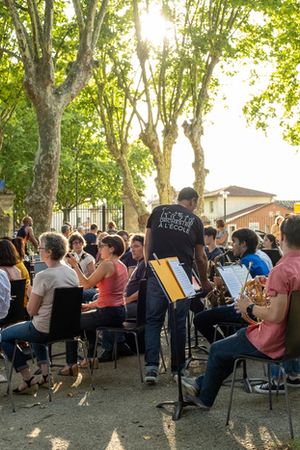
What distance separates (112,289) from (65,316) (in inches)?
40.1

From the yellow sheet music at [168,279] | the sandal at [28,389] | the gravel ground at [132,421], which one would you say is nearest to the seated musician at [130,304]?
the gravel ground at [132,421]

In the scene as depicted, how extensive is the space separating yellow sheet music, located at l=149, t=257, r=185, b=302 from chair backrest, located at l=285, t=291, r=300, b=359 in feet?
3.37

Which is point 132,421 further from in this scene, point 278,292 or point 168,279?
point 278,292

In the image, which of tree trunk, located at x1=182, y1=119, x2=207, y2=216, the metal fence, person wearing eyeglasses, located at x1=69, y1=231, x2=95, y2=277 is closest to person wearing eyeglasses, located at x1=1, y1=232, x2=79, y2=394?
person wearing eyeglasses, located at x1=69, y1=231, x2=95, y2=277

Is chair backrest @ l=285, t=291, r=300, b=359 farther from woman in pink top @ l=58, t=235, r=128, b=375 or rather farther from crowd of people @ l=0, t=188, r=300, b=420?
woman in pink top @ l=58, t=235, r=128, b=375

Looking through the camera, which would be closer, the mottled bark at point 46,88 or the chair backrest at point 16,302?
the chair backrest at point 16,302

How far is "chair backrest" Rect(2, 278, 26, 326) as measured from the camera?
23.1ft

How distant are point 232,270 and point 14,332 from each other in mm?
2380

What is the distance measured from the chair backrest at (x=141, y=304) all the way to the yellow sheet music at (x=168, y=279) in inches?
68.1

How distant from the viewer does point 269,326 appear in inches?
178

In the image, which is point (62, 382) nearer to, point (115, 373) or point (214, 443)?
point (115, 373)

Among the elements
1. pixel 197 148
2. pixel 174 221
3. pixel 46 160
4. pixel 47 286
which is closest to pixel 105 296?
pixel 47 286

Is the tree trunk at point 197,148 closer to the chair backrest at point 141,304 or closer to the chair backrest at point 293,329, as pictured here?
the chair backrest at point 141,304

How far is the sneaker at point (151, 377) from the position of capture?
6.12 m
